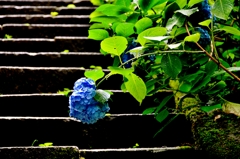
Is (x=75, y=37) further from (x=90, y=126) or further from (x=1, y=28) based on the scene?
(x=90, y=126)

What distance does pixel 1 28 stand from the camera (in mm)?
2527

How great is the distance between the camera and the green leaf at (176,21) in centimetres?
104

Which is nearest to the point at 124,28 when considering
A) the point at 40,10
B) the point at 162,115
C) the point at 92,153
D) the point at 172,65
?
the point at 172,65

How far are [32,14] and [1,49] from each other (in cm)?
74

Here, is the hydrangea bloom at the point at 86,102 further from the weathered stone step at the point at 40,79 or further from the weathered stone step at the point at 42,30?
the weathered stone step at the point at 42,30

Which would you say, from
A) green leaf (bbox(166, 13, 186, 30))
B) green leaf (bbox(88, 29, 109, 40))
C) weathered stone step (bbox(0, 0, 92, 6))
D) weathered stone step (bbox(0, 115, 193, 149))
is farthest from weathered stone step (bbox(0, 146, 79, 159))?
weathered stone step (bbox(0, 0, 92, 6))

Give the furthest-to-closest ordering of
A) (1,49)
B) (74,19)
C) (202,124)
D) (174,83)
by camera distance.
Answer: (74,19) → (1,49) → (174,83) → (202,124)

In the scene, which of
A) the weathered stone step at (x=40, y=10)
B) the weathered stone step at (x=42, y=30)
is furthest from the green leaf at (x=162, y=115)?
the weathered stone step at (x=40, y=10)

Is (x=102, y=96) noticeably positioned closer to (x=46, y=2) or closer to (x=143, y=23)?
(x=143, y=23)

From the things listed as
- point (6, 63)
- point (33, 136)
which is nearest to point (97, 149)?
point (33, 136)

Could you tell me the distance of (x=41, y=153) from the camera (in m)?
1.30

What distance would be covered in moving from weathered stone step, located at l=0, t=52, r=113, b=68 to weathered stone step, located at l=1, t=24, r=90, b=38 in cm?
41

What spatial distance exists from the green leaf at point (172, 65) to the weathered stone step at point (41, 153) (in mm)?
509

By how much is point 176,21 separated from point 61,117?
2.60 ft
